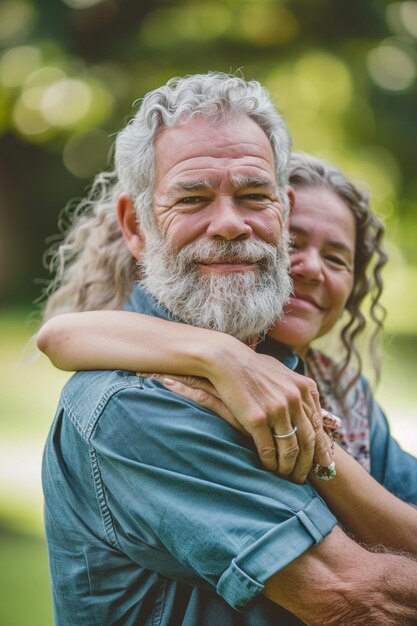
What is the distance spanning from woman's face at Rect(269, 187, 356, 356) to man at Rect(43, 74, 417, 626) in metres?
0.28

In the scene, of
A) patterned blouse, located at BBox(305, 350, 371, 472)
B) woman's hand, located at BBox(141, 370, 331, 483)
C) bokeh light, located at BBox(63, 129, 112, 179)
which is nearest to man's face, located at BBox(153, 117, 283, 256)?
woman's hand, located at BBox(141, 370, 331, 483)

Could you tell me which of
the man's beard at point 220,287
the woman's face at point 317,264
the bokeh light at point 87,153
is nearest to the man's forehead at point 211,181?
the man's beard at point 220,287

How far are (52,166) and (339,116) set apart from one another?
6.43 metres

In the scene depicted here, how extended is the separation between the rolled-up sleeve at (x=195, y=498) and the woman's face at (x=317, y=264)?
2.88 feet

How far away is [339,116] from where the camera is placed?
14.9 meters

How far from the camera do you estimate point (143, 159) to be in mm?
2500

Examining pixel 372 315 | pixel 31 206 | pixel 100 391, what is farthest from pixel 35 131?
pixel 100 391

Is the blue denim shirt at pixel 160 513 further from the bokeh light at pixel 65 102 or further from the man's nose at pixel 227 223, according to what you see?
the bokeh light at pixel 65 102

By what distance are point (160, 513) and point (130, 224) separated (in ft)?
3.81

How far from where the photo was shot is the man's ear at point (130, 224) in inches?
104

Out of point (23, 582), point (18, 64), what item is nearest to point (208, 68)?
point (18, 64)

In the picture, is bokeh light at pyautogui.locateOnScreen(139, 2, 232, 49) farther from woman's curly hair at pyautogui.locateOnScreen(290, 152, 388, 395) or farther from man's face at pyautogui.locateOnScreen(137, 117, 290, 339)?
man's face at pyautogui.locateOnScreen(137, 117, 290, 339)

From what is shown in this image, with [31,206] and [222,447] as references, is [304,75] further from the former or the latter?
[222,447]

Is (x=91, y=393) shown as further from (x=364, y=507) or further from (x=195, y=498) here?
(x=364, y=507)
